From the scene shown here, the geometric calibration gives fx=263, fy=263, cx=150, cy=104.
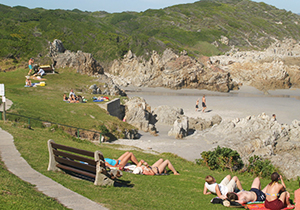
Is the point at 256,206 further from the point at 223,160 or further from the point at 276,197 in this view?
the point at 223,160

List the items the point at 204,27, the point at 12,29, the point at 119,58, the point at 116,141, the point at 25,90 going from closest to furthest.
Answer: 1. the point at 116,141
2. the point at 25,90
3. the point at 12,29
4. the point at 119,58
5. the point at 204,27

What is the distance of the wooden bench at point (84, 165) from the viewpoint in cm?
561

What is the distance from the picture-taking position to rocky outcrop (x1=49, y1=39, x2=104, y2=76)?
38803mm

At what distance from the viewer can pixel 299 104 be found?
34406 millimetres

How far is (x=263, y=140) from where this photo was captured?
14406 millimetres

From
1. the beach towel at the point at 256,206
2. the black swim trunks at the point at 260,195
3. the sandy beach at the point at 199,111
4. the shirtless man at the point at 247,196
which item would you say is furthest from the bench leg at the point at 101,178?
the sandy beach at the point at 199,111

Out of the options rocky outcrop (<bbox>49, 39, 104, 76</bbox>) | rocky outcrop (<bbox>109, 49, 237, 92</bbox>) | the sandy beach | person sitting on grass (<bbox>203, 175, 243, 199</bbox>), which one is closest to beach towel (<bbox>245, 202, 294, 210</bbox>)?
person sitting on grass (<bbox>203, 175, 243, 199</bbox>)

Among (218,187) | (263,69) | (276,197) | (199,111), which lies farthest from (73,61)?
(276,197)

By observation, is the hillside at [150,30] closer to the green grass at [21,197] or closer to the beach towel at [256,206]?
the green grass at [21,197]

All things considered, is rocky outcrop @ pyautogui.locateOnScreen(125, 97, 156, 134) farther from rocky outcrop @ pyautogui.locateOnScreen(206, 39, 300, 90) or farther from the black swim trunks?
rocky outcrop @ pyautogui.locateOnScreen(206, 39, 300, 90)

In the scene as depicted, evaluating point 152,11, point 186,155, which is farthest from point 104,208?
point 152,11

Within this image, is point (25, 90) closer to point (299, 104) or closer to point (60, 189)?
point (60, 189)

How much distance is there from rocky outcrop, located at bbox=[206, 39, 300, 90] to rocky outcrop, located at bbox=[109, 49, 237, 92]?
4.04 m

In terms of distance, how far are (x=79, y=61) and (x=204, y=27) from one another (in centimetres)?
8779
